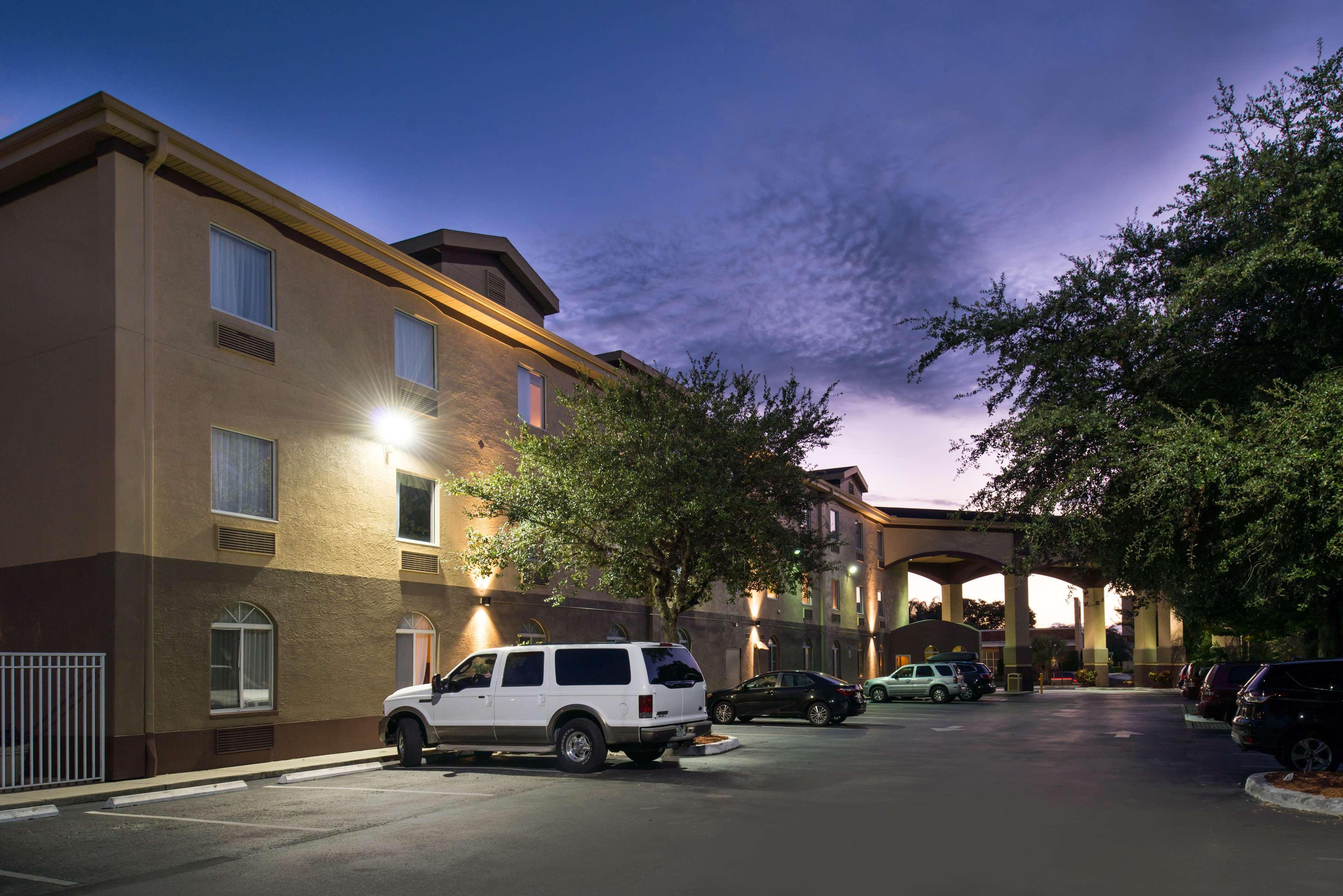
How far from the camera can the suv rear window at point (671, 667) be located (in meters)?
16.7

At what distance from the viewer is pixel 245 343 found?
740 inches

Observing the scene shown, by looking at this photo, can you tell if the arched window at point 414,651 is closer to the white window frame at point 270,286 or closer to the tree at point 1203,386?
the white window frame at point 270,286

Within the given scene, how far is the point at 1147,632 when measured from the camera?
2544 inches

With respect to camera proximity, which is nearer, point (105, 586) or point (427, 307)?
point (105, 586)

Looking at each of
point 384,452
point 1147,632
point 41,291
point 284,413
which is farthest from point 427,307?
point 1147,632

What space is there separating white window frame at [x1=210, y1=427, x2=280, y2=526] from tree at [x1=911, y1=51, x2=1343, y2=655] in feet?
37.7

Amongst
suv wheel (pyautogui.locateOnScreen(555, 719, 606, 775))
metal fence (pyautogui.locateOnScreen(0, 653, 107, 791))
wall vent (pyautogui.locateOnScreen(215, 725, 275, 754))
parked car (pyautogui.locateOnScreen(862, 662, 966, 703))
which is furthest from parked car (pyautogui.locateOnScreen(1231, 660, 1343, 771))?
parked car (pyautogui.locateOnScreen(862, 662, 966, 703))

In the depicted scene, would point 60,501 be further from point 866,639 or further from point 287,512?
point 866,639

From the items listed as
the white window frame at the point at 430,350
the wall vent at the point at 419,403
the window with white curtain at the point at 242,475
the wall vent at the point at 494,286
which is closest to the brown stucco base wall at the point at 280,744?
the window with white curtain at the point at 242,475

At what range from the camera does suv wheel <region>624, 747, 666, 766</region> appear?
692 inches

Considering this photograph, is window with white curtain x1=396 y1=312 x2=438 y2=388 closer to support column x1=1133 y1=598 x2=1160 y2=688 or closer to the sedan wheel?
the sedan wheel

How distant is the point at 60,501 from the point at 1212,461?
54.2 feet

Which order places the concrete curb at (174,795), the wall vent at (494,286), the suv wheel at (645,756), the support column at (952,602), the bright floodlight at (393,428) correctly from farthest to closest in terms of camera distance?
the support column at (952,602) → the wall vent at (494,286) → the bright floodlight at (393,428) → the suv wheel at (645,756) → the concrete curb at (174,795)

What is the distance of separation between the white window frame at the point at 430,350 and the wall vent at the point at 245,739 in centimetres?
775
